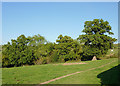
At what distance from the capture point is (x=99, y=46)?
112 feet

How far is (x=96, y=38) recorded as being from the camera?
107 ft

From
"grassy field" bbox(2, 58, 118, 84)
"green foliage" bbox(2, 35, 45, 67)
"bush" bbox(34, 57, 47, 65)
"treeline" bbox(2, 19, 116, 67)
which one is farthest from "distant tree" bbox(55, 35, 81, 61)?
"grassy field" bbox(2, 58, 118, 84)

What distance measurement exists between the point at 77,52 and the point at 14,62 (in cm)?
1833

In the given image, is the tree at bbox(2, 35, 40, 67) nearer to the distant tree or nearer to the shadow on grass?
the distant tree

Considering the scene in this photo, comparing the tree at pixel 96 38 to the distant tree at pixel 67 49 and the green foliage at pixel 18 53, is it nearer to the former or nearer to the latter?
the distant tree at pixel 67 49

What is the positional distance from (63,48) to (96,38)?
430 inches

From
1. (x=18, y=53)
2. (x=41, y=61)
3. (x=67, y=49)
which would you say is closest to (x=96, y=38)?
(x=67, y=49)

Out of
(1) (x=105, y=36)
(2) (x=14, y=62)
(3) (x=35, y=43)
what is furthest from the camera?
(3) (x=35, y=43)

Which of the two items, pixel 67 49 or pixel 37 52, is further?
pixel 37 52

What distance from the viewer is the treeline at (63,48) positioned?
3356 cm

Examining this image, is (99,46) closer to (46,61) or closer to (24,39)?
(46,61)

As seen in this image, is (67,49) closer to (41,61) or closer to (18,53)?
(41,61)

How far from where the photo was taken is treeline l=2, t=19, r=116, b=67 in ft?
110

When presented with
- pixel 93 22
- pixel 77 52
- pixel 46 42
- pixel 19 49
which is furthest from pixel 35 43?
pixel 93 22
